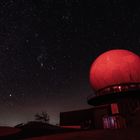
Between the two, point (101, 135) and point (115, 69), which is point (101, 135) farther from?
point (115, 69)

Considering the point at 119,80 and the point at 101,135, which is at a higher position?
the point at 119,80

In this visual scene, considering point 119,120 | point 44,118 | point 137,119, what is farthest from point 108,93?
point 44,118

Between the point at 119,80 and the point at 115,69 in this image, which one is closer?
the point at 119,80

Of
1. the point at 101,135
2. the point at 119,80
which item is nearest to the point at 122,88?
the point at 119,80

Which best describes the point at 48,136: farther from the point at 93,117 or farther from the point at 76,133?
the point at 93,117

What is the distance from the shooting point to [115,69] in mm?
10891

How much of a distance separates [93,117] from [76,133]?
5.80 meters

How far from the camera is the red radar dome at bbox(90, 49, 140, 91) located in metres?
10.8

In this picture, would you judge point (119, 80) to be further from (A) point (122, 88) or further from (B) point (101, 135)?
(B) point (101, 135)

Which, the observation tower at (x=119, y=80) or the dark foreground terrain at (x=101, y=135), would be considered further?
the observation tower at (x=119, y=80)

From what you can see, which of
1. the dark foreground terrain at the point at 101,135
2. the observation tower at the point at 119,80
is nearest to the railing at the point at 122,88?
the observation tower at the point at 119,80

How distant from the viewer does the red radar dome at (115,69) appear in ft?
35.4

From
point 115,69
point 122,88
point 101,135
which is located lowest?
point 101,135

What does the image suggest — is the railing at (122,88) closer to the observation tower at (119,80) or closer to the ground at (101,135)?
the observation tower at (119,80)
